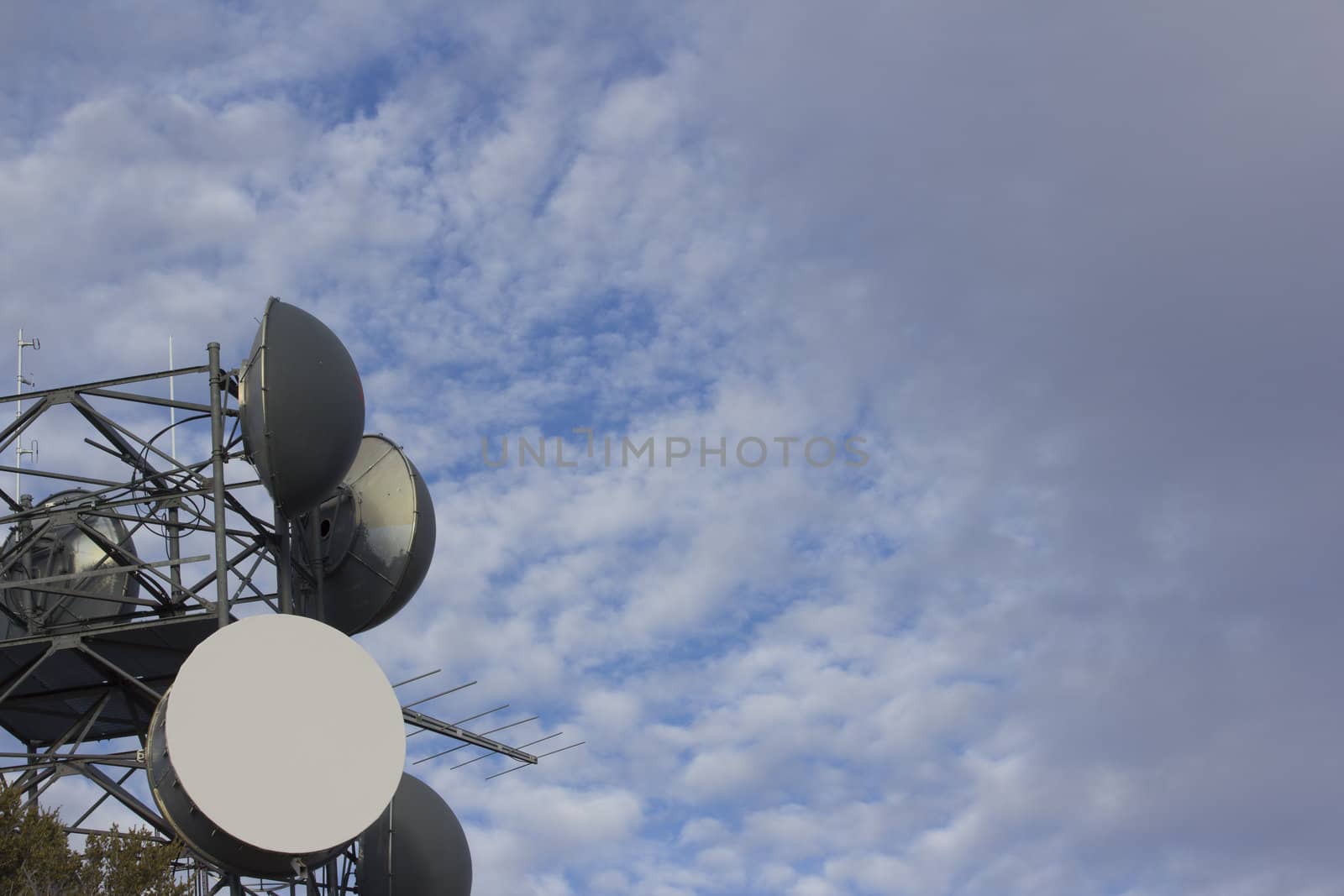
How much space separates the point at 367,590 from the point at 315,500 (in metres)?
3.60

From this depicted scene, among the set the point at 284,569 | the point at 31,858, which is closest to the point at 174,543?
the point at 284,569

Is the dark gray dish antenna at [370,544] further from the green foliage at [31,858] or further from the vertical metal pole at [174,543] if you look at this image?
the green foliage at [31,858]

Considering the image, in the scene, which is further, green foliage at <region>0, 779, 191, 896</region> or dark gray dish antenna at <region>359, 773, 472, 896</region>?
dark gray dish antenna at <region>359, 773, 472, 896</region>

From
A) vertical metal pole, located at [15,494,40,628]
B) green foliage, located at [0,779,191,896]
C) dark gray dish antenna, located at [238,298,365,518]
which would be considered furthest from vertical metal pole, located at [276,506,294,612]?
green foliage, located at [0,779,191,896]

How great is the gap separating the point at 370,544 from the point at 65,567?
5835 millimetres

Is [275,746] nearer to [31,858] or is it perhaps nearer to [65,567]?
[31,858]

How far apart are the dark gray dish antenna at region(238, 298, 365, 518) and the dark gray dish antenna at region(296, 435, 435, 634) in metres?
3.07

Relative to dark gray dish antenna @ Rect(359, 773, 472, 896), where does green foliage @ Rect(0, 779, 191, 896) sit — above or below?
below

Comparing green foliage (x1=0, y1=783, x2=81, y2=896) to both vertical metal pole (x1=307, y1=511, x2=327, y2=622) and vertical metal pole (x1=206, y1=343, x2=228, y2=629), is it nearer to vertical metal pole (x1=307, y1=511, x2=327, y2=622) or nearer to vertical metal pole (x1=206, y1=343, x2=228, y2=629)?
vertical metal pole (x1=206, y1=343, x2=228, y2=629)

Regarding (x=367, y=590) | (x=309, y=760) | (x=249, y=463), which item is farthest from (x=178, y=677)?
(x=367, y=590)

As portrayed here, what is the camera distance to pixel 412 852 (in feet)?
98.3

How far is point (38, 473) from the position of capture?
30.4m

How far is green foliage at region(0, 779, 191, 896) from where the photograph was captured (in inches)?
904

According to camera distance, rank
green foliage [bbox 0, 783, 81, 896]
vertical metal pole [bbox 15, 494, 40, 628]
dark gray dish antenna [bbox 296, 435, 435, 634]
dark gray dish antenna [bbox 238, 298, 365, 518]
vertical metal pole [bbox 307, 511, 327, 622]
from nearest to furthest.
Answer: green foliage [bbox 0, 783, 81, 896] < dark gray dish antenna [bbox 238, 298, 365, 518] < vertical metal pole [bbox 15, 494, 40, 628] < vertical metal pole [bbox 307, 511, 327, 622] < dark gray dish antenna [bbox 296, 435, 435, 634]
